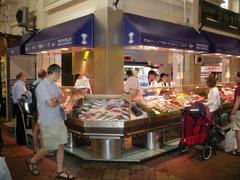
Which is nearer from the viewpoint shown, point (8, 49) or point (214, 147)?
point (214, 147)

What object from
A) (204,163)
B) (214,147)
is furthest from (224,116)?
(204,163)

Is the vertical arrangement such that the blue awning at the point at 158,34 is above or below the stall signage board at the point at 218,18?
below

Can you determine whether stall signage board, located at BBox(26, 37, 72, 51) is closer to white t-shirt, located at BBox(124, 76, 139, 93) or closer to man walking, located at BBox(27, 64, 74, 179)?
man walking, located at BBox(27, 64, 74, 179)

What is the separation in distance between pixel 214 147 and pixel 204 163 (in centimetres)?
77

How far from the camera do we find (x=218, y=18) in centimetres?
1156

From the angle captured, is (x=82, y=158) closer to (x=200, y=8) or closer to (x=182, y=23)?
(x=182, y=23)

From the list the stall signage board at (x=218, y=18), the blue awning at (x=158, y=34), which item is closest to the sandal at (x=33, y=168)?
the blue awning at (x=158, y=34)

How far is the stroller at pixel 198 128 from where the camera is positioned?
6.52m

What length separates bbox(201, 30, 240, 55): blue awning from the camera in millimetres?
9609

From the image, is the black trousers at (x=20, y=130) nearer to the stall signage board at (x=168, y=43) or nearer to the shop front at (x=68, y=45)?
the shop front at (x=68, y=45)

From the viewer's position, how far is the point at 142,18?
298 inches

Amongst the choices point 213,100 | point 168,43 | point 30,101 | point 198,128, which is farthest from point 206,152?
point 30,101

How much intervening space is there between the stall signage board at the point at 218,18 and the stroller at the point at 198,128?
491cm

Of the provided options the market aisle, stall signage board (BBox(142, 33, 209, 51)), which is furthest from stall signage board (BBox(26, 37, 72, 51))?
the market aisle
